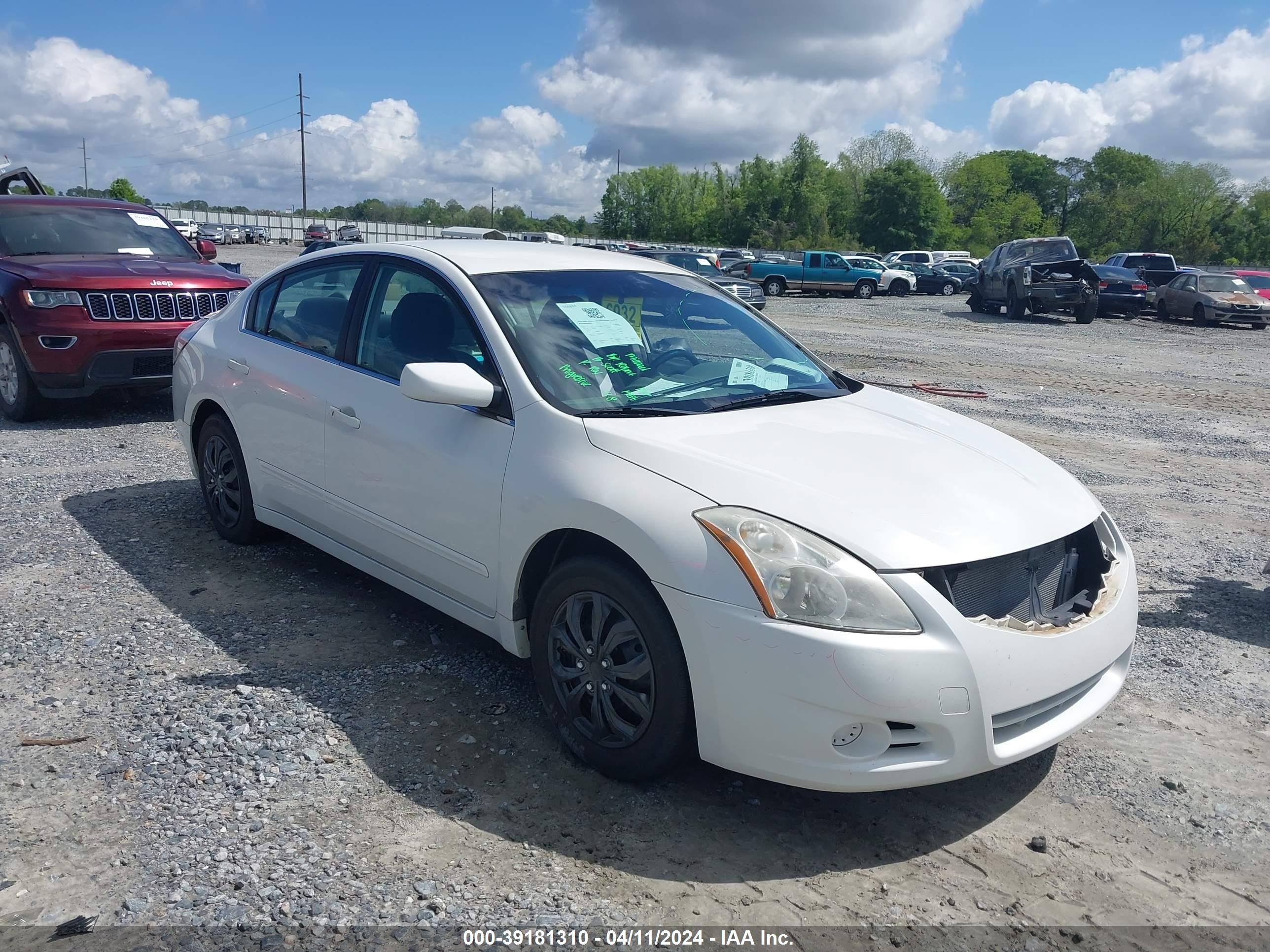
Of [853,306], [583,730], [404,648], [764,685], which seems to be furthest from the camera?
[853,306]

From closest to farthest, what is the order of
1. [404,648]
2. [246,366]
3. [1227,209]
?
[404,648] → [246,366] → [1227,209]

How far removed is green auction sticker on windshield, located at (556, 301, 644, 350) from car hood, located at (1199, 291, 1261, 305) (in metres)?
27.8

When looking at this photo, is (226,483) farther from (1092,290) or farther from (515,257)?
(1092,290)

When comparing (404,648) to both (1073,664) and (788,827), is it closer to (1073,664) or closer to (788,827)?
(788,827)

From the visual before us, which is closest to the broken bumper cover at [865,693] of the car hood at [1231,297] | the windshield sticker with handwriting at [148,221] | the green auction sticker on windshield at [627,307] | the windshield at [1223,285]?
the green auction sticker on windshield at [627,307]

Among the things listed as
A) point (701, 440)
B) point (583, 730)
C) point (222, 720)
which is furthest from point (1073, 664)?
point (222, 720)

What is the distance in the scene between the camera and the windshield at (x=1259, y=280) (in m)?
28.1

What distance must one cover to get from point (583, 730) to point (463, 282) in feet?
5.87

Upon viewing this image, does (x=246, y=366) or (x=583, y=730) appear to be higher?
(x=246, y=366)

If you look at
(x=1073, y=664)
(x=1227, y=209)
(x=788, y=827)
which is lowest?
(x=788, y=827)

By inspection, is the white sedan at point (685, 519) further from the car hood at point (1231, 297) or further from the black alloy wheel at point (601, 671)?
the car hood at point (1231, 297)

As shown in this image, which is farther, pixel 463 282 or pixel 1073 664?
pixel 463 282

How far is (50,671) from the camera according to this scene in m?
3.91

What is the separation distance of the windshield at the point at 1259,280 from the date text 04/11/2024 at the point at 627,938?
30996mm
